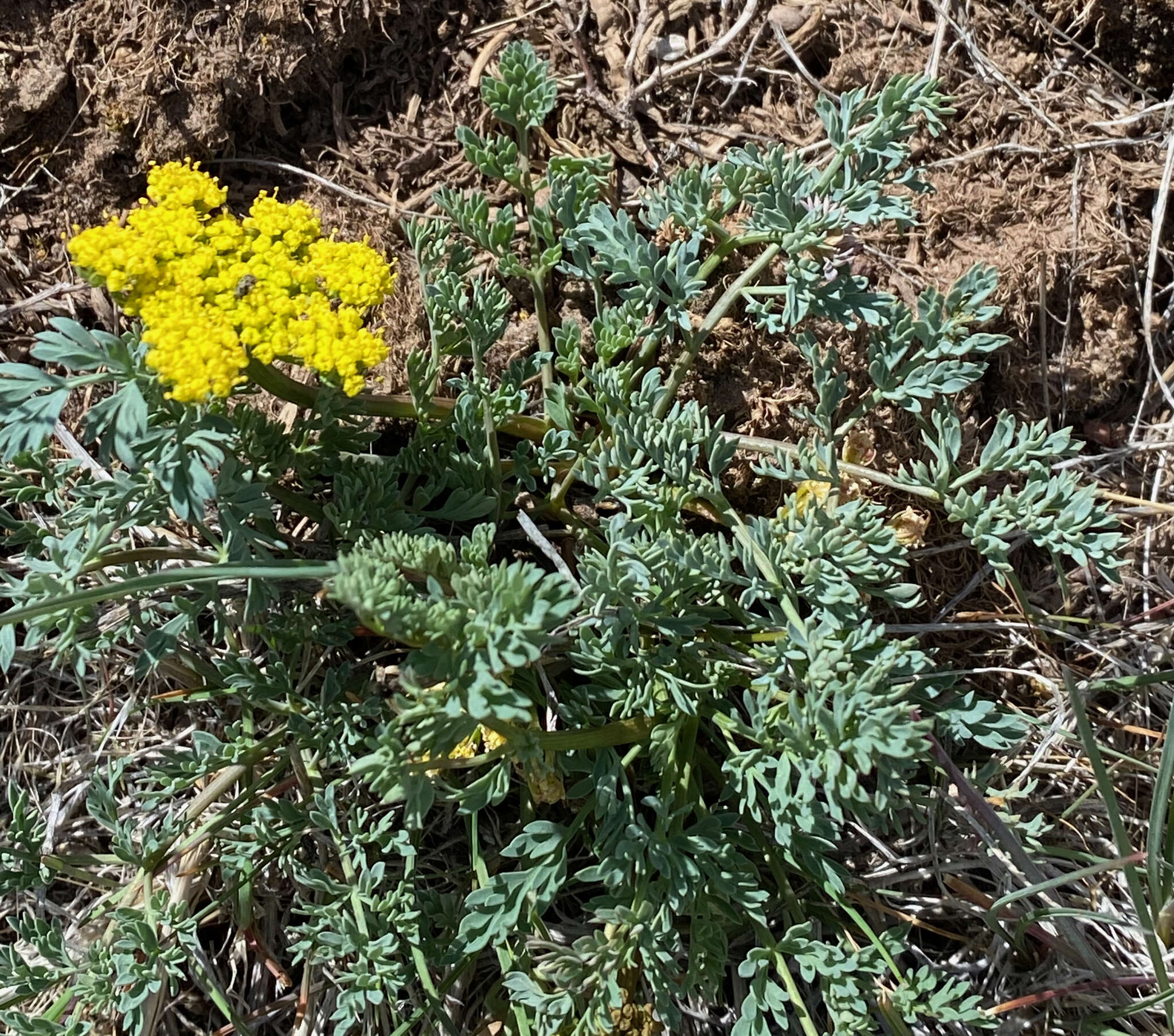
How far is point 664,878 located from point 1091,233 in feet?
7.45

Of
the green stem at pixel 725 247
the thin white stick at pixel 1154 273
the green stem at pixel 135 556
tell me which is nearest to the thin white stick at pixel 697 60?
the green stem at pixel 725 247

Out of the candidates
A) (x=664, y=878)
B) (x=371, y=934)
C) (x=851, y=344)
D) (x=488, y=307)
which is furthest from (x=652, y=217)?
(x=371, y=934)

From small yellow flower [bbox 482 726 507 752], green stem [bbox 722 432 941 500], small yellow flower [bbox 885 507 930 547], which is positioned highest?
green stem [bbox 722 432 941 500]

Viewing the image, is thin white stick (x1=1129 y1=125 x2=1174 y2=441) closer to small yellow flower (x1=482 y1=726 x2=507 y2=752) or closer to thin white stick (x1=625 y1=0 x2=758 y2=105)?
thin white stick (x1=625 y1=0 x2=758 y2=105)

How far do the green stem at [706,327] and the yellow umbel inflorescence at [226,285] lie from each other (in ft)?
2.64

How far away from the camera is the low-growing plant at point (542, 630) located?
6.80 ft

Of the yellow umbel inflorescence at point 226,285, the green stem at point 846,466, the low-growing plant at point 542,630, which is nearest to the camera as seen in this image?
the yellow umbel inflorescence at point 226,285

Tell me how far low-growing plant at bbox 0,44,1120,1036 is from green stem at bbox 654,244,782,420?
0.02 metres

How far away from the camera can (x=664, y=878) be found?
2.37 meters

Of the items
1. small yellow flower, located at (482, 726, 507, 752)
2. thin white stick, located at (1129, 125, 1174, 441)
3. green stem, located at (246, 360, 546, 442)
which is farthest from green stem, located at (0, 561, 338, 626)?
thin white stick, located at (1129, 125, 1174, 441)

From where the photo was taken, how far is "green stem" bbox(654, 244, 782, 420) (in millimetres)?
2523

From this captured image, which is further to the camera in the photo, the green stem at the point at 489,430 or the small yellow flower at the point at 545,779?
the green stem at the point at 489,430

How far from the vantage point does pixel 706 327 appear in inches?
103

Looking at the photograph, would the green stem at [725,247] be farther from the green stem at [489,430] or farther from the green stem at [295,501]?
the green stem at [295,501]
